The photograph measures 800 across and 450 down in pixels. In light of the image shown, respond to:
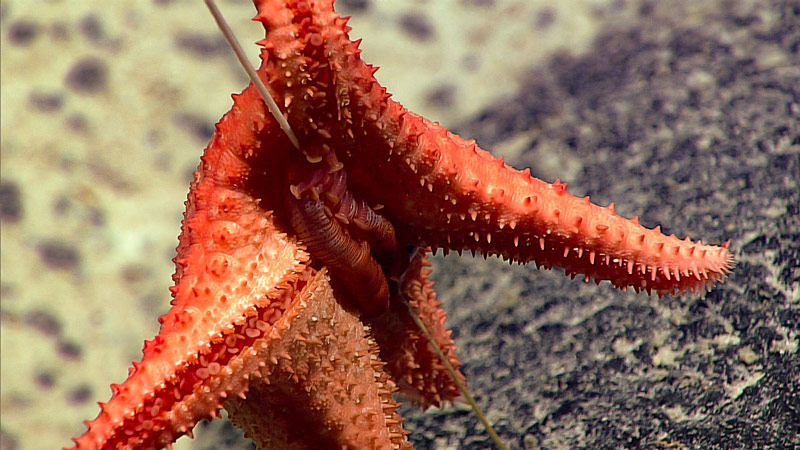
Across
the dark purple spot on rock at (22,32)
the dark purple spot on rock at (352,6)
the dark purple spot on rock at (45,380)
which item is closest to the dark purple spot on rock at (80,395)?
the dark purple spot on rock at (45,380)

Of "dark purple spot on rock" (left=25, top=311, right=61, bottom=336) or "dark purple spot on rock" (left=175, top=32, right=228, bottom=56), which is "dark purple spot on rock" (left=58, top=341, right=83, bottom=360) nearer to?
"dark purple spot on rock" (left=25, top=311, right=61, bottom=336)

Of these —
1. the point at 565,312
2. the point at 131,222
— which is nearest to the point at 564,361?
the point at 565,312

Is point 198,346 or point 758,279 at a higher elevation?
point 198,346

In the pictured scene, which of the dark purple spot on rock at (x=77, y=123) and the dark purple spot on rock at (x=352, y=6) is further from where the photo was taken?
the dark purple spot on rock at (x=352, y=6)

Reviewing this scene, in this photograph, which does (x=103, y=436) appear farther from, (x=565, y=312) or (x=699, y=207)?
(x=699, y=207)

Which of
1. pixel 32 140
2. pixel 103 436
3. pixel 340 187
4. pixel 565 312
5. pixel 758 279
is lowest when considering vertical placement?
pixel 758 279

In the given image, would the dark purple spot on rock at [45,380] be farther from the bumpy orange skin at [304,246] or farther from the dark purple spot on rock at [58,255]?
the bumpy orange skin at [304,246]
